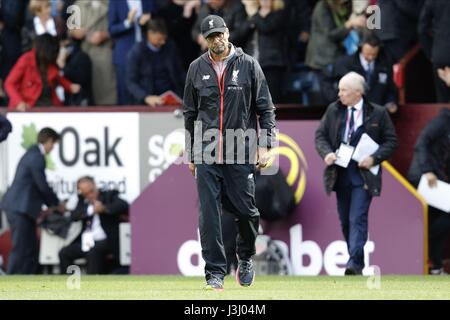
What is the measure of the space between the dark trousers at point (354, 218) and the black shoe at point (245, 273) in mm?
2711

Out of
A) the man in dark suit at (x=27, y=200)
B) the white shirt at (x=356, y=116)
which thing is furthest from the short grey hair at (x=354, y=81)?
the man in dark suit at (x=27, y=200)

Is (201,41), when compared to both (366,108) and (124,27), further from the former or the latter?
(366,108)

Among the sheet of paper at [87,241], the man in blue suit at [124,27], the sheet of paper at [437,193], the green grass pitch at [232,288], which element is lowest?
the green grass pitch at [232,288]

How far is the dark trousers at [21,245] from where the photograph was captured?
2030 centimetres

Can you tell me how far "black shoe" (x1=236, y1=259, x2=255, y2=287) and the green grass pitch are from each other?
7 cm

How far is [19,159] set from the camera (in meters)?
20.7

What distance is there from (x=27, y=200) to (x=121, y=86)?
2.27 m

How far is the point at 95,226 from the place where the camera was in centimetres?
2012

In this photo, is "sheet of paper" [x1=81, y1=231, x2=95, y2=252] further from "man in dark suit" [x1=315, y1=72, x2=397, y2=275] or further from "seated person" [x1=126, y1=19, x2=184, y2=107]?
"man in dark suit" [x1=315, y1=72, x2=397, y2=275]

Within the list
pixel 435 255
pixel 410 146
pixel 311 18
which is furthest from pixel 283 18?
pixel 435 255

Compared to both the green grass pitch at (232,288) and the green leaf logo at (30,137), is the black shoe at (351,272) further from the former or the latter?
the green leaf logo at (30,137)

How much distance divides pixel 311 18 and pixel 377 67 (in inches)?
68.4

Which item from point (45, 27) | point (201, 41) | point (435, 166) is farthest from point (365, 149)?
point (45, 27)
